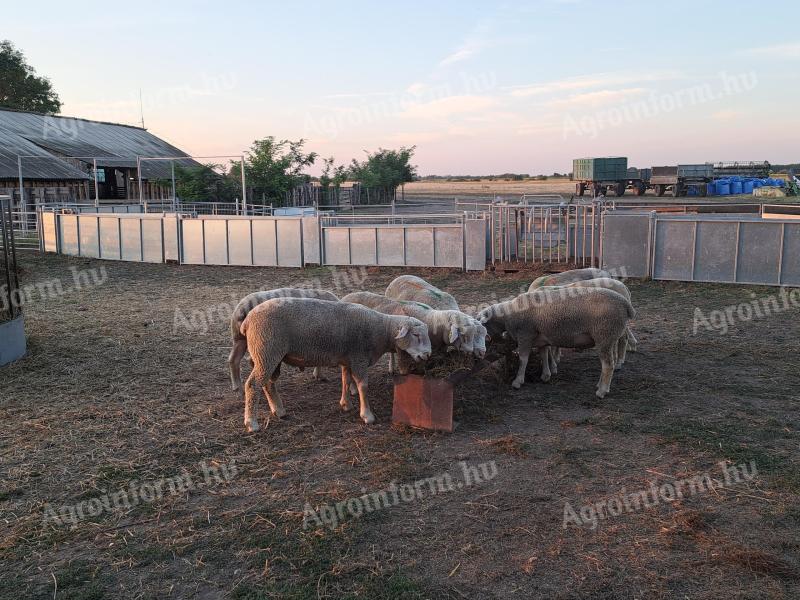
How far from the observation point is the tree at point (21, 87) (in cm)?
5669

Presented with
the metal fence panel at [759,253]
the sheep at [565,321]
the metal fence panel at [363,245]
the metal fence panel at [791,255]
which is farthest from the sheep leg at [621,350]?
the metal fence panel at [363,245]

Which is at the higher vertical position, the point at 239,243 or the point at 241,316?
the point at 239,243

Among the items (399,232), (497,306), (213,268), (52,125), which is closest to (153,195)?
(52,125)

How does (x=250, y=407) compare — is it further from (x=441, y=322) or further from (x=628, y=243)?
(x=628, y=243)

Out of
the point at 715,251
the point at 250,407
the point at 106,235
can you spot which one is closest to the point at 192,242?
the point at 106,235

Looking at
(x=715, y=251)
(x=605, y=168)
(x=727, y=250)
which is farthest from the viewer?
(x=605, y=168)

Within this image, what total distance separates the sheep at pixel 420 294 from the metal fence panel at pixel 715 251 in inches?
370

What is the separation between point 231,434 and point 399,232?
13323 millimetres

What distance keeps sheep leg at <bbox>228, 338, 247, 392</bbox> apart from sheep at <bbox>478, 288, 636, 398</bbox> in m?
3.34

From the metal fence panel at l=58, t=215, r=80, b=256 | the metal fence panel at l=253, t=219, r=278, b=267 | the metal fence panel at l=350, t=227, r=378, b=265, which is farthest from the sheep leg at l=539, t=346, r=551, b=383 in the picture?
the metal fence panel at l=58, t=215, r=80, b=256

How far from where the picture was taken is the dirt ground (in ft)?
16.1

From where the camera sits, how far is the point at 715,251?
16844 millimetres

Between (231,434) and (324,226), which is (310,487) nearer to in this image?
(231,434)

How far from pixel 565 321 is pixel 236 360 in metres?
4.45
